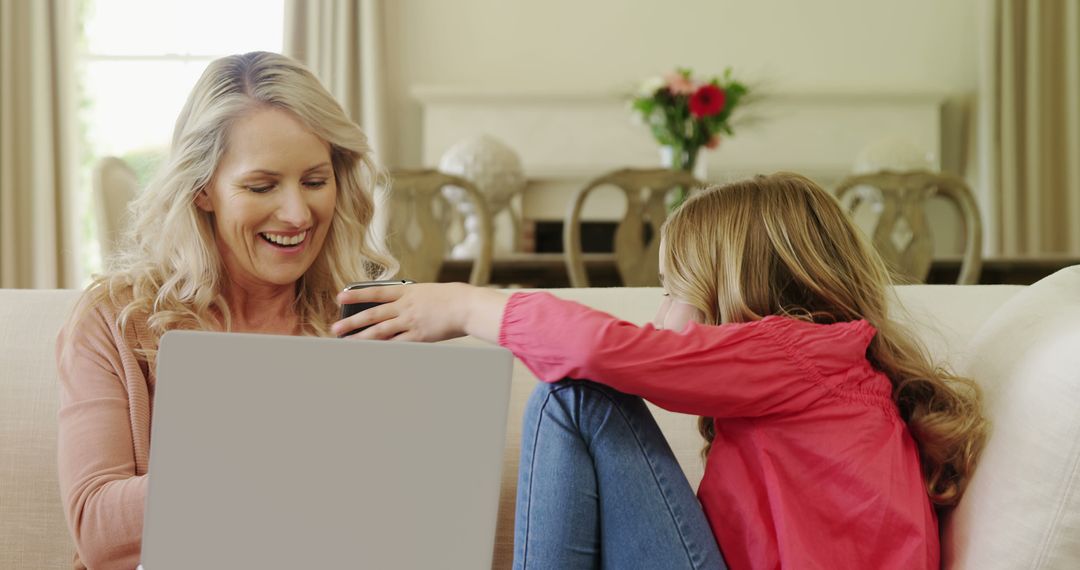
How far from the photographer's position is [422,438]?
0.72 meters

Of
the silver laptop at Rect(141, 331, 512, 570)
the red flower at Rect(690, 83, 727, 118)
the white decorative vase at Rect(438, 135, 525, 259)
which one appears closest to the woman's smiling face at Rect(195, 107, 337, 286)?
the silver laptop at Rect(141, 331, 512, 570)

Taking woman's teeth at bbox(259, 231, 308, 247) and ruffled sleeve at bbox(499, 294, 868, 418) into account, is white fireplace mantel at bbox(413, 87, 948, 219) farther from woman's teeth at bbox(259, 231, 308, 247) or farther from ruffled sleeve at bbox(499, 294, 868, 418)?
ruffled sleeve at bbox(499, 294, 868, 418)

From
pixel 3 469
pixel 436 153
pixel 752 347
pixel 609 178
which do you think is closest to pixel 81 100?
pixel 436 153

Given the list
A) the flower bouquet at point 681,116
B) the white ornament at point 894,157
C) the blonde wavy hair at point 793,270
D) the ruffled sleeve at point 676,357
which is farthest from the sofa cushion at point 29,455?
the white ornament at point 894,157

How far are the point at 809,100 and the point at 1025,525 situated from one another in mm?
4334

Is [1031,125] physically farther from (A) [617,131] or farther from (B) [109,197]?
(B) [109,197]

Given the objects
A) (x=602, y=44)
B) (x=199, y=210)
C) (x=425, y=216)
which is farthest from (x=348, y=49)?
(x=199, y=210)

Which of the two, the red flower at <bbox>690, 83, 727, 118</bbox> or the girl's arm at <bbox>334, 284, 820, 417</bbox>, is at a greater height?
the red flower at <bbox>690, 83, 727, 118</bbox>

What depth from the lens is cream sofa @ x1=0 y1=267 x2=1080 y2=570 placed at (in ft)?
3.36

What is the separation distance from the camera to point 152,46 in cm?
512

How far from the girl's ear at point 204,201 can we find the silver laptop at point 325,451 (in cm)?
67

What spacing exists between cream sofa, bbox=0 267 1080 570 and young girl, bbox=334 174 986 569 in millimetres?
57

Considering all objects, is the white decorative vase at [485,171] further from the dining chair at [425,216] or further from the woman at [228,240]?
the woman at [228,240]

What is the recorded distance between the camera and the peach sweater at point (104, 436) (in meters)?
1.08
